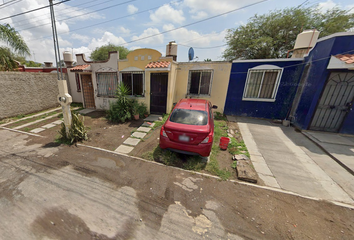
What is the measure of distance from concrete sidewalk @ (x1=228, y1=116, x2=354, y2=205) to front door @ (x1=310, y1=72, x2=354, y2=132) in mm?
1107

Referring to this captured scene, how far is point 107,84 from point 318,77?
1071cm

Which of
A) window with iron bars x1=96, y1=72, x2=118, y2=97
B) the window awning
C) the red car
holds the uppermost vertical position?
the window awning

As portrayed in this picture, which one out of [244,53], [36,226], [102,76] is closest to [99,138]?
[36,226]

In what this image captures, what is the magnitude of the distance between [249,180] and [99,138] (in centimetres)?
539

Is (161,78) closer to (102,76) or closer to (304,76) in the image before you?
(102,76)

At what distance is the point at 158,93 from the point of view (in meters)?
7.43

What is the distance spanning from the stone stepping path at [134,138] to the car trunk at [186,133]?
1788mm

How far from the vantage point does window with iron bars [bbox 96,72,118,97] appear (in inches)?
314

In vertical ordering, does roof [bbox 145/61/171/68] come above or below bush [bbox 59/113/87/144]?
above

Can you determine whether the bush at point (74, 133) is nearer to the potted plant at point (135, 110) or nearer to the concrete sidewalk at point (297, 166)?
the potted plant at point (135, 110)

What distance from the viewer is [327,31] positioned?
520 inches

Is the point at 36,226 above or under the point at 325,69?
under

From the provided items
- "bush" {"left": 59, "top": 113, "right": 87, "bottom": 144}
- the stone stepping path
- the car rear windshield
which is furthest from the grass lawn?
"bush" {"left": 59, "top": 113, "right": 87, "bottom": 144}

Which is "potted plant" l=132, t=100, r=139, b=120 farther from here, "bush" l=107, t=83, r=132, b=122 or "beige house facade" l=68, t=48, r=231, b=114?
"beige house facade" l=68, t=48, r=231, b=114
